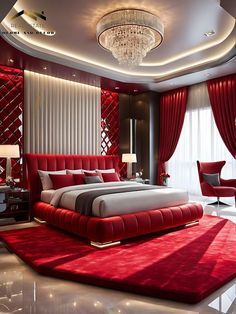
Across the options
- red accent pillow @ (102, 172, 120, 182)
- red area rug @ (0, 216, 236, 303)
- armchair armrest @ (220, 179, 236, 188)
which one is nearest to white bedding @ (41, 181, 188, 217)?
red area rug @ (0, 216, 236, 303)

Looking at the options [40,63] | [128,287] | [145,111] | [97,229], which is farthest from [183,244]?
[145,111]

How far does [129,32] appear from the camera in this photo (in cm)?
354

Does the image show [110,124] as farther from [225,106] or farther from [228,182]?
[228,182]

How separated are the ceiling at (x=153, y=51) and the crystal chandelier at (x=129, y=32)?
8 centimetres

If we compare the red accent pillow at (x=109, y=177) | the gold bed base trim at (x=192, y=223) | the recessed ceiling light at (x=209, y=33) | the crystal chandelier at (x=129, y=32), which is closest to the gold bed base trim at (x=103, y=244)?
the gold bed base trim at (x=192, y=223)

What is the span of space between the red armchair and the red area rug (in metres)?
1.38

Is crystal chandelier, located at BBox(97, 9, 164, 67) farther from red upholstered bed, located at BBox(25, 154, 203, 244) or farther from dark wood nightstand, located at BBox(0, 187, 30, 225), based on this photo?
dark wood nightstand, located at BBox(0, 187, 30, 225)

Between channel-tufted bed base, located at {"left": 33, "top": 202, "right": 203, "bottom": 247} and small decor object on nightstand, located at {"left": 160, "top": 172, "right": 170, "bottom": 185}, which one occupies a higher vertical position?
small decor object on nightstand, located at {"left": 160, "top": 172, "right": 170, "bottom": 185}

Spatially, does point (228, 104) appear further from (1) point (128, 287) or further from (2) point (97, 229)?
(1) point (128, 287)

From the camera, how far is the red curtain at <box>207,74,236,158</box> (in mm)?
5406

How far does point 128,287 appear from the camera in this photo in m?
2.14

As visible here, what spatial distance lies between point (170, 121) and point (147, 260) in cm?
446

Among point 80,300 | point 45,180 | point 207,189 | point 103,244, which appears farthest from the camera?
point 207,189

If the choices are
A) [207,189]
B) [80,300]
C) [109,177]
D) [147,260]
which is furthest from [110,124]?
[80,300]
